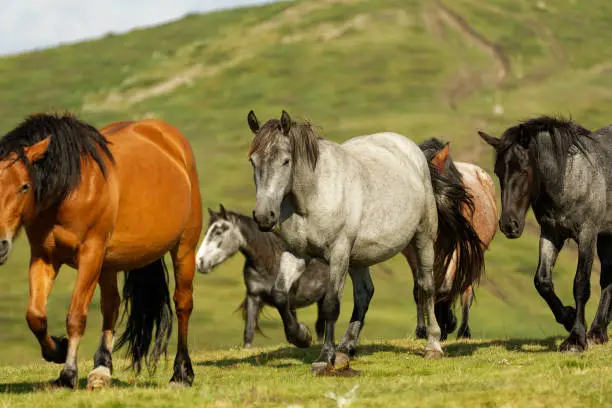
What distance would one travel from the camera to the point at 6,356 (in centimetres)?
2675

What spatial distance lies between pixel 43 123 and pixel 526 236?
3544cm

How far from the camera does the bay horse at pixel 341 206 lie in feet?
34.5

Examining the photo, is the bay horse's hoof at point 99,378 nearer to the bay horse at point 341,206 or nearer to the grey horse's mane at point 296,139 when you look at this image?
the bay horse at point 341,206

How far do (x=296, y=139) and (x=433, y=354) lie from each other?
3388mm

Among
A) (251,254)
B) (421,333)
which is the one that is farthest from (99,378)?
(251,254)

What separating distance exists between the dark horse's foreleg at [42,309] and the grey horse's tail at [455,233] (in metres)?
5.95

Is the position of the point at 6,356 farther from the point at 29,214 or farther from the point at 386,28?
the point at 386,28

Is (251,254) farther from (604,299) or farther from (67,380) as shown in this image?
(67,380)

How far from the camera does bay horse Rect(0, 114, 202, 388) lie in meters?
8.65

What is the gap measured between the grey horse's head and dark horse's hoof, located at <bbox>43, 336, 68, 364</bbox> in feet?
7.40

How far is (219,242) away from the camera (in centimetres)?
1739

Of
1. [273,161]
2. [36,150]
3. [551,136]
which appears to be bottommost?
[551,136]

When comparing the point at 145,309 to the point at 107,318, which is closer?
the point at 107,318

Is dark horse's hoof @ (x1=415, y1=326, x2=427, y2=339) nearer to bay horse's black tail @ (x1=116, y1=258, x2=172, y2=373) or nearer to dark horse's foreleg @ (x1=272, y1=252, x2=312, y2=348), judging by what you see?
dark horse's foreleg @ (x1=272, y1=252, x2=312, y2=348)
